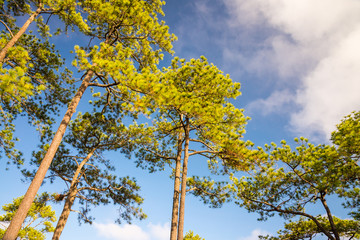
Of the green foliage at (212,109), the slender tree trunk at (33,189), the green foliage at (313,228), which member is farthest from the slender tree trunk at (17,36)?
the green foliage at (313,228)

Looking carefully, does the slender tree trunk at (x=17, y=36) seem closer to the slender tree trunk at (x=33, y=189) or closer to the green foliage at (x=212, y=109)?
the slender tree trunk at (x=33, y=189)

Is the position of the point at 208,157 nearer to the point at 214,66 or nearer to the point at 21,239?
the point at 214,66

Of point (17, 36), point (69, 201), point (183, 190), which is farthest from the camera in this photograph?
point (69, 201)

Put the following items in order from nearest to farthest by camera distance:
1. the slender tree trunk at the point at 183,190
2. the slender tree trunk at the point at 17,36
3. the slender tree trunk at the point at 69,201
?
the slender tree trunk at the point at 17,36 → the slender tree trunk at the point at 183,190 → the slender tree trunk at the point at 69,201

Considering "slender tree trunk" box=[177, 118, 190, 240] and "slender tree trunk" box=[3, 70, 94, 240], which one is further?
"slender tree trunk" box=[177, 118, 190, 240]

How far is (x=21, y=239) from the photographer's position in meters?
16.2

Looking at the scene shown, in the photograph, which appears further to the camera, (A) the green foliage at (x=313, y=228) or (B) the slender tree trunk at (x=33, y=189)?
(A) the green foliage at (x=313, y=228)

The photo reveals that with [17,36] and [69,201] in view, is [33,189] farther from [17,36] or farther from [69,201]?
[17,36]

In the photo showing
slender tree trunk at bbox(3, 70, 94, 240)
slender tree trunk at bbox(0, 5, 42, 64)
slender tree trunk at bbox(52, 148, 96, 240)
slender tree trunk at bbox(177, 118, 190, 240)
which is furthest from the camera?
slender tree trunk at bbox(52, 148, 96, 240)

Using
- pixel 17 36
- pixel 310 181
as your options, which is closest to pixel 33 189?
pixel 17 36

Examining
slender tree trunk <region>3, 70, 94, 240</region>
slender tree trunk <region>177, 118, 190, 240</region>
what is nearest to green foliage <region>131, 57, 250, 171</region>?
slender tree trunk <region>177, 118, 190, 240</region>

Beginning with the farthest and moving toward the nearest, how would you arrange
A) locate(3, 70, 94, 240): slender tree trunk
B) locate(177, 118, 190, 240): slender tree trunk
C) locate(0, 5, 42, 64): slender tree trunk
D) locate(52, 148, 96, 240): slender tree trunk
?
locate(52, 148, 96, 240): slender tree trunk, locate(177, 118, 190, 240): slender tree trunk, locate(0, 5, 42, 64): slender tree trunk, locate(3, 70, 94, 240): slender tree trunk

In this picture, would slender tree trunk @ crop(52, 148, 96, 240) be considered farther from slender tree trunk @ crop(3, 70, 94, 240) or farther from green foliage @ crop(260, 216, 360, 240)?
green foliage @ crop(260, 216, 360, 240)

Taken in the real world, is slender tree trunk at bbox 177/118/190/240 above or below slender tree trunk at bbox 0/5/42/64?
below
